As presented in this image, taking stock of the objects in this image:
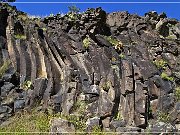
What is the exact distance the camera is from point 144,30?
2375 centimetres

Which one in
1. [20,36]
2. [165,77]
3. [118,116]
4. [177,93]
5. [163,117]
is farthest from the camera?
[20,36]

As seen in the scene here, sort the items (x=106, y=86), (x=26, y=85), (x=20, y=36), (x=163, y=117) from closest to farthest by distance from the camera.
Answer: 1. (x=163, y=117)
2. (x=106, y=86)
3. (x=26, y=85)
4. (x=20, y=36)

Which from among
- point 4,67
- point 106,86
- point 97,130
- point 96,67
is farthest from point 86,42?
point 97,130

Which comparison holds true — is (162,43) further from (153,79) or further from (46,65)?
(46,65)

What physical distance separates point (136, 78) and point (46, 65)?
436cm

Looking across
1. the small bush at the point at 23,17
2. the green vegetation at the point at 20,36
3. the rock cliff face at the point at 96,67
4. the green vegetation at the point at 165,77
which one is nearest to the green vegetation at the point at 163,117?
the rock cliff face at the point at 96,67

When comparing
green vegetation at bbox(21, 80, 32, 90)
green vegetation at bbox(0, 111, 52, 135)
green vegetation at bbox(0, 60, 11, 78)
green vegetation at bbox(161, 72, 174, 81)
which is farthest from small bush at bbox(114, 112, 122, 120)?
green vegetation at bbox(0, 60, 11, 78)

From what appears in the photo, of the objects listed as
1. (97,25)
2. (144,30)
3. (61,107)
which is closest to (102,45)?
(97,25)

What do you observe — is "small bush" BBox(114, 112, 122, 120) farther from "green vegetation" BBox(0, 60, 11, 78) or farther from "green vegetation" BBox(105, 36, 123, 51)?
"green vegetation" BBox(0, 60, 11, 78)

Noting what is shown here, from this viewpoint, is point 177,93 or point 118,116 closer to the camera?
point 118,116

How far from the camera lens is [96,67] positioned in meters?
20.2

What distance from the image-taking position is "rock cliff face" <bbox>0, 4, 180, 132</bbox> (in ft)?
59.6

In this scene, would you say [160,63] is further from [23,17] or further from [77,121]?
[23,17]

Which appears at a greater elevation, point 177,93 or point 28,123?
point 177,93
